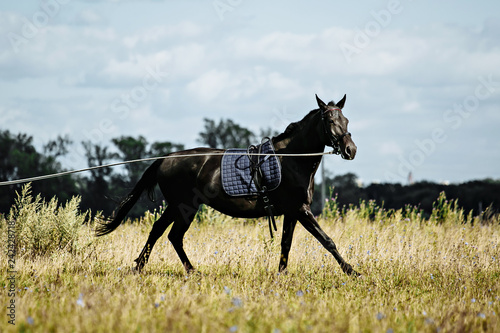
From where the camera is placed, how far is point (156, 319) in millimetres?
4051

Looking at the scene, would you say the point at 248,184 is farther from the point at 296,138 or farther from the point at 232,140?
the point at 232,140

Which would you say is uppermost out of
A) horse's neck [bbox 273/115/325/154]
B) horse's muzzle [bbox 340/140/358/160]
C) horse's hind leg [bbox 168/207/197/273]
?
horse's neck [bbox 273/115/325/154]

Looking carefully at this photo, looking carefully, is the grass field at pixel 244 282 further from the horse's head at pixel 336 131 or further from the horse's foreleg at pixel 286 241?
the horse's head at pixel 336 131

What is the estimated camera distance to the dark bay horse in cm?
652

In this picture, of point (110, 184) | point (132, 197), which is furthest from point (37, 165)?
point (132, 197)

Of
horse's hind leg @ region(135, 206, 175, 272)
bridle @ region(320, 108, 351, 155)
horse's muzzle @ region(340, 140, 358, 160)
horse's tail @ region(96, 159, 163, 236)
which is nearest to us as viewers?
horse's muzzle @ region(340, 140, 358, 160)

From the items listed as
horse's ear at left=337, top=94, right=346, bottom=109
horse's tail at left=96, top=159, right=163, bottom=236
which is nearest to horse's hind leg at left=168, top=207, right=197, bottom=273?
horse's tail at left=96, top=159, right=163, bottom=236

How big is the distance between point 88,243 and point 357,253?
4.18m

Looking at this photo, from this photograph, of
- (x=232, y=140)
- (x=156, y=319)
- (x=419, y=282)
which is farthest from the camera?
(x=232, y=140)

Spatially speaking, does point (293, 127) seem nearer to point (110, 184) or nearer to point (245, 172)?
point (245, 172)

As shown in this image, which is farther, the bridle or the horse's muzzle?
the bridle

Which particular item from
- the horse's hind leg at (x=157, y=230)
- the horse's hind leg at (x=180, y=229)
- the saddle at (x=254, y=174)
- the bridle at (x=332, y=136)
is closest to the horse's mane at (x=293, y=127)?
the saddle at (x=254, y=174)

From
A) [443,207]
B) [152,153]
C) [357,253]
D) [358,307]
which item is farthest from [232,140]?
[358,307]

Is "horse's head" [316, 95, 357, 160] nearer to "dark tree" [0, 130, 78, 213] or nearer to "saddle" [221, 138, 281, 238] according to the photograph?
"saddle" [221, 138, 281, 238]
